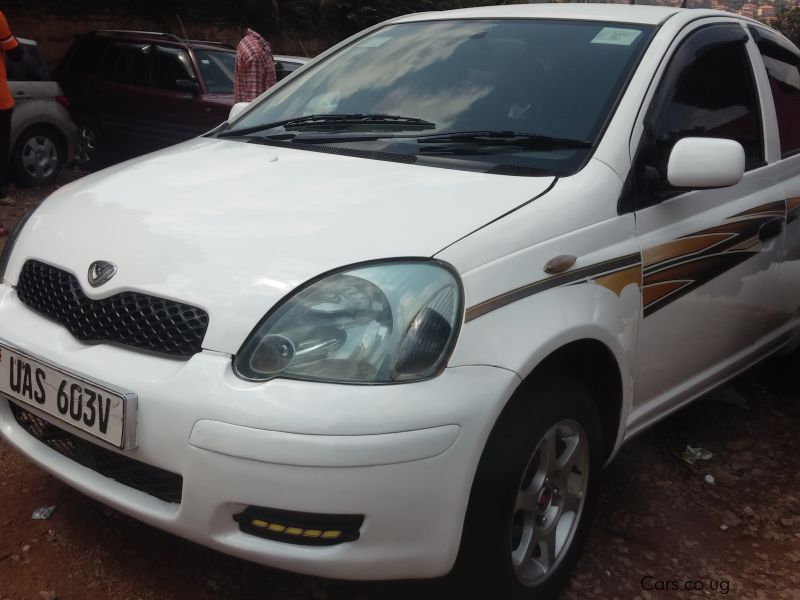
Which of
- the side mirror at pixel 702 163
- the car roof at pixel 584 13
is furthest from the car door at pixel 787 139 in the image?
the side mirror at pixel 702 163

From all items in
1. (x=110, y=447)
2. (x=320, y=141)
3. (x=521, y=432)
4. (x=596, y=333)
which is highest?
(x=320, y=141)

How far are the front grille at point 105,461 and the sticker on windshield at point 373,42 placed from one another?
1.93 metres

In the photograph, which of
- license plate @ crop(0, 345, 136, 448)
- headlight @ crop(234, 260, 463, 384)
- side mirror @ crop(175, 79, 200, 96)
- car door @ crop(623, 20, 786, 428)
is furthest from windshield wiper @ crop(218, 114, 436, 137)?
side mirror @ crop(175, 79, 200, 96)

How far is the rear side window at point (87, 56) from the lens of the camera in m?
9.67

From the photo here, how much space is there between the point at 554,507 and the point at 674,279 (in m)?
0.80

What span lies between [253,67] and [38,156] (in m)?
2.80

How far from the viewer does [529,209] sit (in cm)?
222

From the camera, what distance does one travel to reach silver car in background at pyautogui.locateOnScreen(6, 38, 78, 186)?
8086 millimetres

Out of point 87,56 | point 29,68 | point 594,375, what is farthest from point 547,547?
point 87,56

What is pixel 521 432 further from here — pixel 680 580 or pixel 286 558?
pixel 680 580

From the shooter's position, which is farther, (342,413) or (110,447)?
(110,447)

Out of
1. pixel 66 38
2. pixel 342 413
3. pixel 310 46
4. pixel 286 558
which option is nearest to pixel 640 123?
pixel 342 413

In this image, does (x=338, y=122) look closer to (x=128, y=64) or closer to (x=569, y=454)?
(x=569, y=454)

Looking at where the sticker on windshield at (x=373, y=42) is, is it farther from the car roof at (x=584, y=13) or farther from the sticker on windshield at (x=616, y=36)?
the sticker on windshield at (x=616, y=36)
